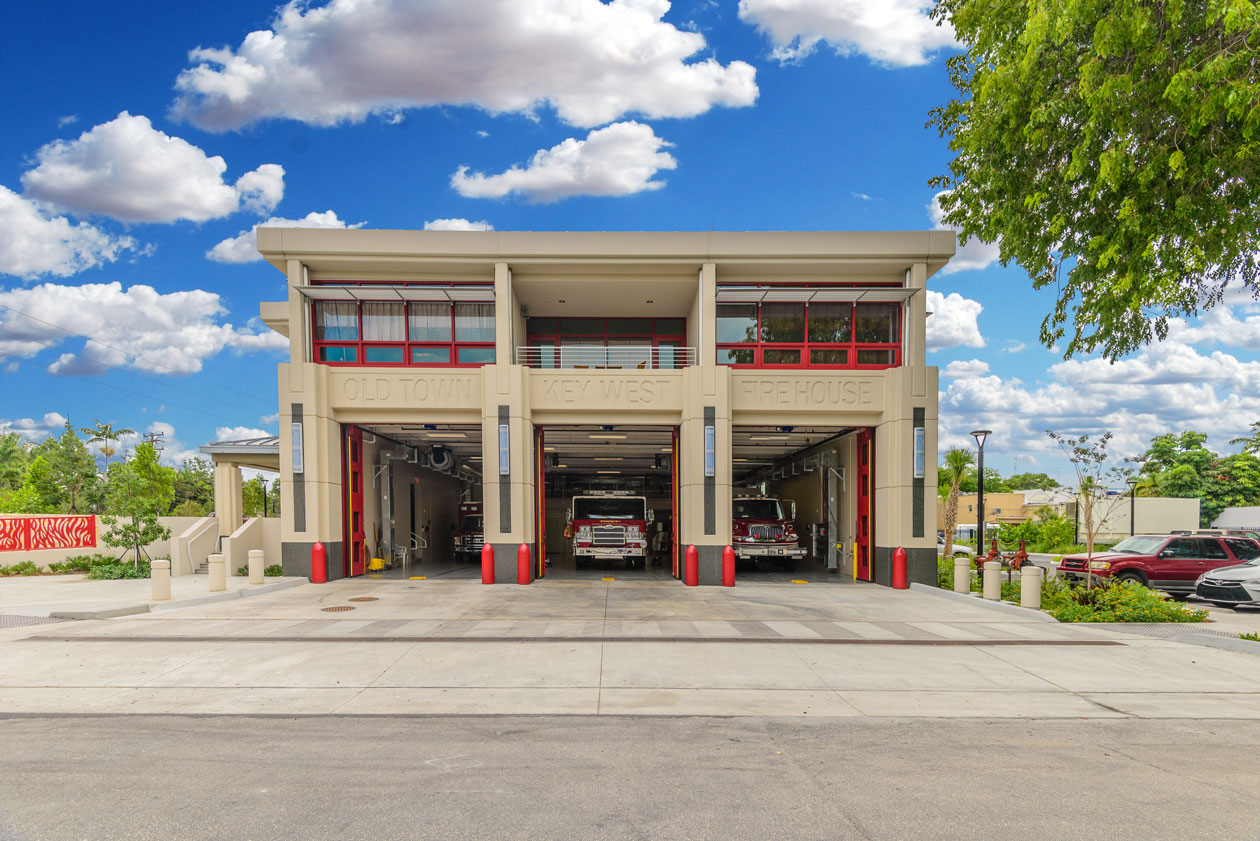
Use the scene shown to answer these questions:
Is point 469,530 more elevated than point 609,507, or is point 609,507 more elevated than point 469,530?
point 609,507

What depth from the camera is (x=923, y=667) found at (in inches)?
367

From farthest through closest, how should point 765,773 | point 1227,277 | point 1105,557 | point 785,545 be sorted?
1. point 785,545
2. point 1105,557
3. point 1227,277
4. point 765,773

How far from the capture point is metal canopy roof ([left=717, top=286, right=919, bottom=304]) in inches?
742

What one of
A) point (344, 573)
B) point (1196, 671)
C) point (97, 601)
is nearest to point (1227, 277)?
point (1196, 671)

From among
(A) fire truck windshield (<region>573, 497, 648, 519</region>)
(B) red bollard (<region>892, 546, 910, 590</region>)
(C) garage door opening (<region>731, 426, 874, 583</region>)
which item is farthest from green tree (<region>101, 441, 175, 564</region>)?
(B) red bollard (<region>892, 546, 910, 590</region>)

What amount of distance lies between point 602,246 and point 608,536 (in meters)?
8.40

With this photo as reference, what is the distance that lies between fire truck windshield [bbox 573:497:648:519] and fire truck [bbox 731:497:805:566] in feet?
9.44

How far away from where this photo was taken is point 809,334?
1972 centimetres

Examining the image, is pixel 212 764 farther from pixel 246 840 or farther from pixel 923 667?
pixel 923 667

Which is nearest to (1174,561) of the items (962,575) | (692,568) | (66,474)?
(962,575)

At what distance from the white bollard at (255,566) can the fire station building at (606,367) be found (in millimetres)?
1675

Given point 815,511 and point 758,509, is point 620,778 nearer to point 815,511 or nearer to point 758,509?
point 758,509

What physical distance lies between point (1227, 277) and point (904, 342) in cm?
806

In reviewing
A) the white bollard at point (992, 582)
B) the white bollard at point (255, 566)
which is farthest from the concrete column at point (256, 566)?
the white bollard at point (992, 582)
